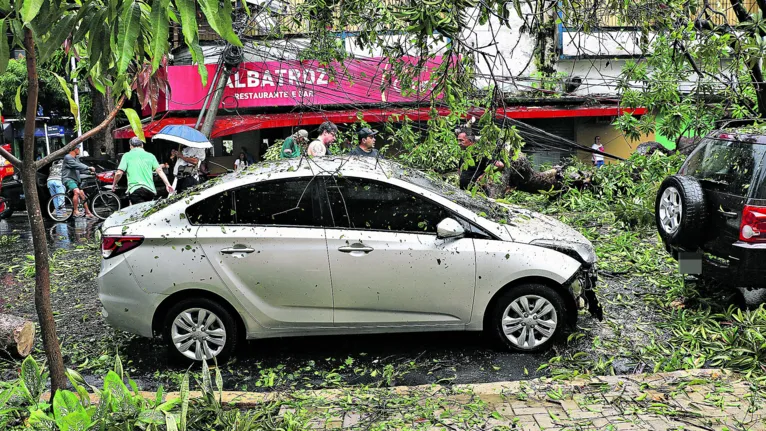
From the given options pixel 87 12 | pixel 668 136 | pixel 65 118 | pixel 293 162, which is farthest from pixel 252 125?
pixel 65 118

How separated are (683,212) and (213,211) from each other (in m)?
4.09

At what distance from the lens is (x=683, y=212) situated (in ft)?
21.1

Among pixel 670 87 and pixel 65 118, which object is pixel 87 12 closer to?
pixel 670 87

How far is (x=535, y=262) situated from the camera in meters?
5.79

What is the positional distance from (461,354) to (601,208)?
6590 mm

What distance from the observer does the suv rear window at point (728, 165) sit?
20.1ft

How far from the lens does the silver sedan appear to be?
18.7 ft

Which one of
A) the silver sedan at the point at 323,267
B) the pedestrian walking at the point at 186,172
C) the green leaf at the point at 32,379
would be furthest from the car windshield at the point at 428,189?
the pedestrian walking at the point at 186,172

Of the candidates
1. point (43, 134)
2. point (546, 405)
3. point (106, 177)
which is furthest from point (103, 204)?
point (43, 134)

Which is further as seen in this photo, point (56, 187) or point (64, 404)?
point (56, 187)

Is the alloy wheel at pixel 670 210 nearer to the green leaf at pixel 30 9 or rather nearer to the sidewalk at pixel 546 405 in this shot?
the sidewalk at pixel 546 405

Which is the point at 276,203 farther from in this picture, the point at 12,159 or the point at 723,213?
the point at 723,213

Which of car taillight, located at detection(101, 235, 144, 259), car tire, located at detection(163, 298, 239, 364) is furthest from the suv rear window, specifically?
car taillight, located at detection(101, 235, 144, 259)

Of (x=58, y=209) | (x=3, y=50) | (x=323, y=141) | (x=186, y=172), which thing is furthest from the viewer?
(x=58, y=209)
